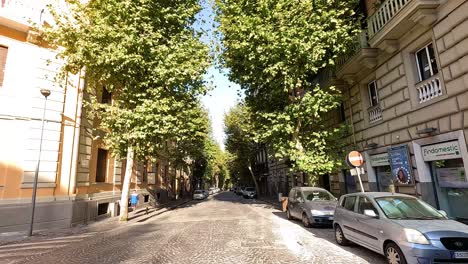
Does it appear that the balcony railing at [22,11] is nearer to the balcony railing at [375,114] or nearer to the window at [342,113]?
the balcony railing at [375,114]

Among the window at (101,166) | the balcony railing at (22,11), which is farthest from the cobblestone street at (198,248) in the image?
the balcony railing at (22,11)

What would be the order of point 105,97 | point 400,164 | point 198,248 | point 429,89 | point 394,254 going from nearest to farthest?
point 394,254 → point 198,248 → point 429,89 → point 400,164 → point 105,97

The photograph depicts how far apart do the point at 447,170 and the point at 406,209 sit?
4.12 m

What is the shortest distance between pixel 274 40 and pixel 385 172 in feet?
25.1

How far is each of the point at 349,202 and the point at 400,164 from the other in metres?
4.40

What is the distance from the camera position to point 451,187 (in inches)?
360

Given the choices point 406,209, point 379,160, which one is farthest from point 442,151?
point 406,209

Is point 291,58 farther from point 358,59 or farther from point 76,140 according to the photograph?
point 76,140

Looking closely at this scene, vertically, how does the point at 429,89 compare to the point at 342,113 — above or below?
below

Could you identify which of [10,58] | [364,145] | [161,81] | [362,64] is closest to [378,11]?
[362,64]

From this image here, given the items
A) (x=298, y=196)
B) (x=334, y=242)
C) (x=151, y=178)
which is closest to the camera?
(x=334, y=242)

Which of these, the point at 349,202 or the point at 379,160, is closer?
the point at 349,202

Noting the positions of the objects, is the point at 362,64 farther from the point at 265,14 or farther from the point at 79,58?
the point at 79,58

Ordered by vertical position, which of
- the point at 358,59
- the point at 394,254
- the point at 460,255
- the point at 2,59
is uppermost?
the point at 2,59
